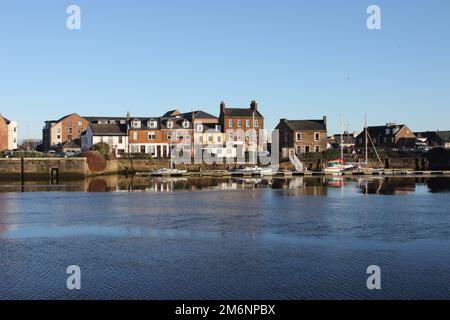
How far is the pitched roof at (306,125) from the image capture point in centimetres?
10369

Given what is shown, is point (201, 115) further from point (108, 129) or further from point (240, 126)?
point (108, 129)

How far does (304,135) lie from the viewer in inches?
4072

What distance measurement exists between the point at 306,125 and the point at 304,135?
88.2 inches

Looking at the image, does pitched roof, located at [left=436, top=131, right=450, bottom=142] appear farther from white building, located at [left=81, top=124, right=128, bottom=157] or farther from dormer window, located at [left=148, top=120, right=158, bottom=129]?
white building, located at [left=81, top=124, right=128, bottom=157]

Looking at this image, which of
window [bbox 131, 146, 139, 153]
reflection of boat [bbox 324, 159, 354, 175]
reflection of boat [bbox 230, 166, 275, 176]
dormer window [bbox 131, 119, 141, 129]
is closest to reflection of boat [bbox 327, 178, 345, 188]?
reflection of boat [bbox 230, 166, 275, 176]

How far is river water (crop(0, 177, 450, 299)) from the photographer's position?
794 inches

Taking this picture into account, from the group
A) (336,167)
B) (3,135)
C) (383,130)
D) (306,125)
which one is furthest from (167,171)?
(383,130)

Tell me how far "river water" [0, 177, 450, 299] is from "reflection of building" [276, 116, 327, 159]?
55155 millimetres

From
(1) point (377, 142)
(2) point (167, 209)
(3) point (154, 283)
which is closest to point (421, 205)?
(2) point (167, 209)

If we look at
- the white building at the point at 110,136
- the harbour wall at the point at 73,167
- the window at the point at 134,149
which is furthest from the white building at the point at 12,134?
the harbour wall at the point at 73,167

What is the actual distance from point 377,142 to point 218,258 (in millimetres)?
104009

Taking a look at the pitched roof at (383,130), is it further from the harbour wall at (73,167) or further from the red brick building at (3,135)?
the red brick building at (3,135)

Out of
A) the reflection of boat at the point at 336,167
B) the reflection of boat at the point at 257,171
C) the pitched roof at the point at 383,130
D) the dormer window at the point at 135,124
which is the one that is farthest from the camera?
the pitched roof at the point at 383,130

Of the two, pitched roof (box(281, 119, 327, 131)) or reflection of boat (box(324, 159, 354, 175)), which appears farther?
pitched roof (box(281, 119, 327, 131))
